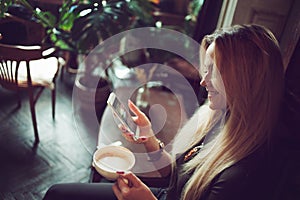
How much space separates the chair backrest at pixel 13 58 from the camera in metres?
1.76

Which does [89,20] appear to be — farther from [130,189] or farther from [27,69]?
[130,189]

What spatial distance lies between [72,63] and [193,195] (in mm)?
2552

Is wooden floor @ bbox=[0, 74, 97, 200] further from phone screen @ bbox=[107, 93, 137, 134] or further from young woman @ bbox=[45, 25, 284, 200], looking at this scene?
young woman @ bbox=[45, 25, 284, 200]

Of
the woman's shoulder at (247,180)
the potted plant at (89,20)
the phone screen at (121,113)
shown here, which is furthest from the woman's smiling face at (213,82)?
the potted plant at (89,20)

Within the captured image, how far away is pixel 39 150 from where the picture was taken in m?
2.08

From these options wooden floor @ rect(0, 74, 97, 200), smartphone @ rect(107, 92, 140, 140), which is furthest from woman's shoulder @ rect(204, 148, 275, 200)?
wooden floor @ rect(0, 74, 97, 200)

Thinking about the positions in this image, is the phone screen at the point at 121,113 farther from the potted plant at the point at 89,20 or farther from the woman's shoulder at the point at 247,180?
the potted plant at the point at 89,20

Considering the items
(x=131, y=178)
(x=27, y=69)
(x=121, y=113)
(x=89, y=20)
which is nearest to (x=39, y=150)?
(x=27, y=69)

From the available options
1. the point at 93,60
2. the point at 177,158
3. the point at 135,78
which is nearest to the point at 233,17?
the point at 177,158

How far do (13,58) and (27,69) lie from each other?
11cm

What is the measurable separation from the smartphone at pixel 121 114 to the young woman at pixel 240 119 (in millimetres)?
265

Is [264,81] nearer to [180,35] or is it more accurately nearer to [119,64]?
[180,35]

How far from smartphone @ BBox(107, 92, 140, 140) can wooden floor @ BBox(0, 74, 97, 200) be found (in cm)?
83

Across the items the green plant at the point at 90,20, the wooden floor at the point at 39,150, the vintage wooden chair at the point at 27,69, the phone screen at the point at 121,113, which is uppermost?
the green plant at the point at 90,20
